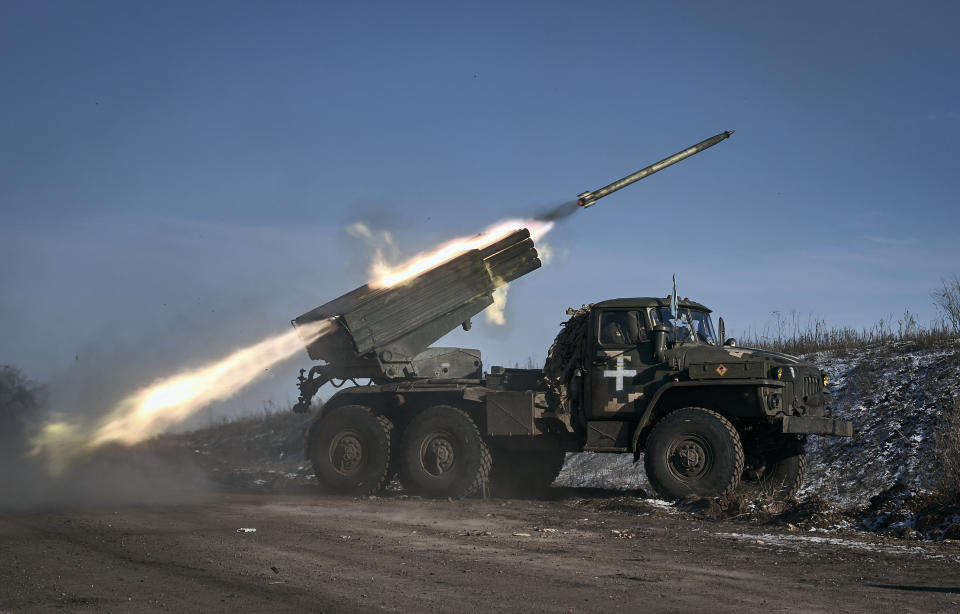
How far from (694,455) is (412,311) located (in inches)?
208

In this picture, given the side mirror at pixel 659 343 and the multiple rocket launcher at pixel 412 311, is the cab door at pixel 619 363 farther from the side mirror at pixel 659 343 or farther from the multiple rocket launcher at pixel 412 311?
the multiple rocket launcher at pixel 412 311

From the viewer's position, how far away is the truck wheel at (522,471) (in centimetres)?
1731

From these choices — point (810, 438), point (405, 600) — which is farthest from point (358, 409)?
point (405, 600)

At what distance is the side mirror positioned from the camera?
566 inches

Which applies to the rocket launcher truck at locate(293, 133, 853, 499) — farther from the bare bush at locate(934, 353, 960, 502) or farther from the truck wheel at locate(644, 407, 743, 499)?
the bare bush at locate(934, 353, 960, 502)

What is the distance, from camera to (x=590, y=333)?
15102 mm

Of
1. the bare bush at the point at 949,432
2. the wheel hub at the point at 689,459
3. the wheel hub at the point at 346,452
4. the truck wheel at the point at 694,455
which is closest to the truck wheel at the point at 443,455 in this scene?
the wheel hub at the point at 346,452

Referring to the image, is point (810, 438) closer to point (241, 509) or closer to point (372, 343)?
point (372, 343)

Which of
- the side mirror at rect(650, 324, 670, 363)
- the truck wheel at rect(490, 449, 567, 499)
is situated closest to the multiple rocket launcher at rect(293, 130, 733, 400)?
the truck wheel at rect(490, 449, 567, 499)

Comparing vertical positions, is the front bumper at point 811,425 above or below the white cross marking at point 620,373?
below

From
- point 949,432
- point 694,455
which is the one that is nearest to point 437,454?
point 694,455

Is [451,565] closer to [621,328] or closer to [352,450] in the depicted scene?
[621,328]

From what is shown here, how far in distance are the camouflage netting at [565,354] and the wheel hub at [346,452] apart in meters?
3.58

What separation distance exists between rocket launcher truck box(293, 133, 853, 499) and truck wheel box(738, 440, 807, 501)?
2 cm
